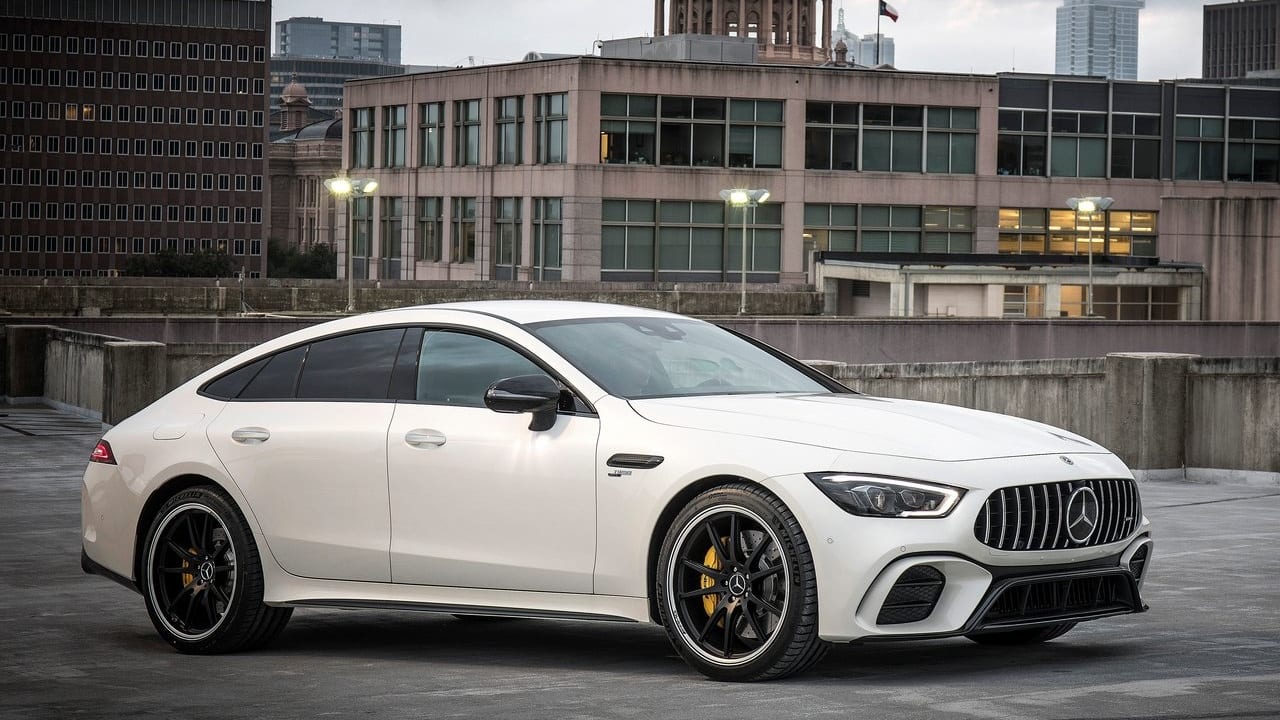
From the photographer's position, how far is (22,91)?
7362 inches

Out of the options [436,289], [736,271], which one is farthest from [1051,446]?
[736,271]

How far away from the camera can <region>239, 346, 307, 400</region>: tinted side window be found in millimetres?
8078

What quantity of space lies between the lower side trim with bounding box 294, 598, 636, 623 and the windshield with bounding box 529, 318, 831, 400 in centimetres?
85

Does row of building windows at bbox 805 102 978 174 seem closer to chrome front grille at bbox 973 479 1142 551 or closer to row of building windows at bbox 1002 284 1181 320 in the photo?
row of building windows at bbox 1002 284 1181 320

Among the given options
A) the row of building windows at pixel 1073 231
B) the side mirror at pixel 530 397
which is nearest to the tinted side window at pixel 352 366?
the side mirror at pixel 530 397

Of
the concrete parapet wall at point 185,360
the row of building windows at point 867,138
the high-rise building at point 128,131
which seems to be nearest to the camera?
the concrete parapet wall at point 185,360

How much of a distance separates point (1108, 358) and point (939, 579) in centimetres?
1099

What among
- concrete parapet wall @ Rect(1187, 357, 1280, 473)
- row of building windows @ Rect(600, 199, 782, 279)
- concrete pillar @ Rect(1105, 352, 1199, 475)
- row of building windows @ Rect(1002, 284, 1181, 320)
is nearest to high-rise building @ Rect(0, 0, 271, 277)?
row of building windows @ Rect(600, 199, 782, 279)

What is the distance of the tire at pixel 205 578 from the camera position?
7.85 metres

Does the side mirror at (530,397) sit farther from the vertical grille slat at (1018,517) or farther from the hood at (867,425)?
the vertical grille slat at (1018,517)

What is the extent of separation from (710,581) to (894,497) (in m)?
0.78

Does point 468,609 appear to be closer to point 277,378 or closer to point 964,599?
point 277,378

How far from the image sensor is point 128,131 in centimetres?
18900

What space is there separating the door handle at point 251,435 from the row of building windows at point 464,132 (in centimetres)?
6869
